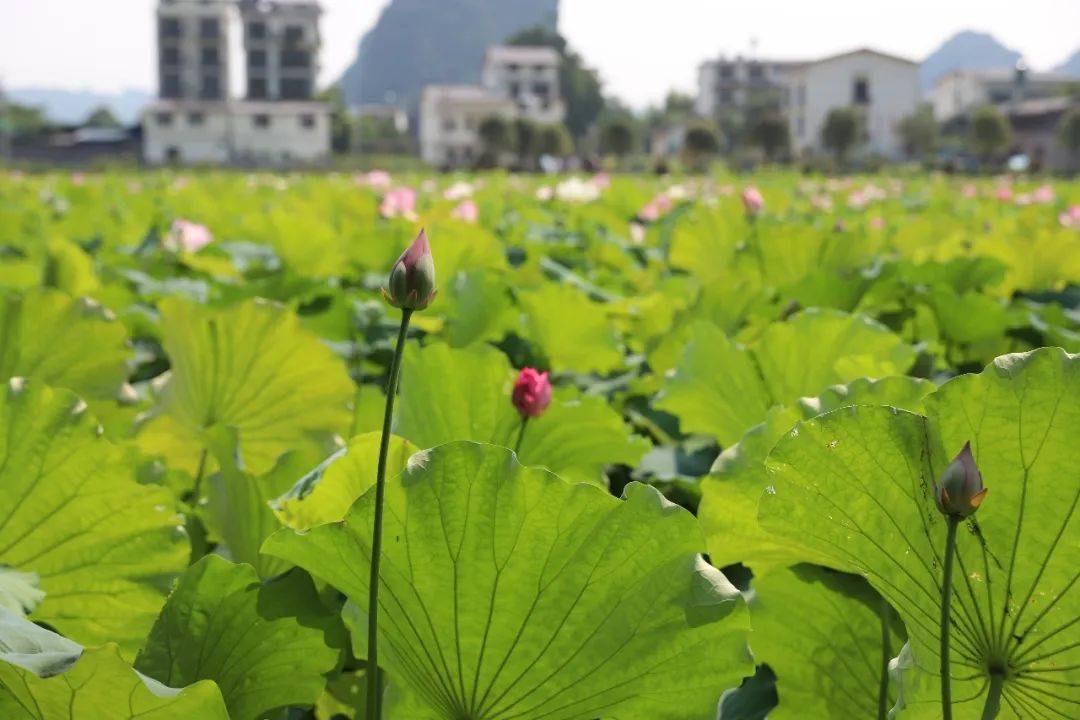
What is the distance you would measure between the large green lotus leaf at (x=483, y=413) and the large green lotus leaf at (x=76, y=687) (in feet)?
1.09

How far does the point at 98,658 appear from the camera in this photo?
37 cm

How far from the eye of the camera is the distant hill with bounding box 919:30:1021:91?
577ft

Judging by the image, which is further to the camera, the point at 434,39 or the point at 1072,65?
the point at 1072,65

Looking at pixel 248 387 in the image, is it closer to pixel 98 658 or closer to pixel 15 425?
pixel 15 425

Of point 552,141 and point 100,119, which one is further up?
point 100,119

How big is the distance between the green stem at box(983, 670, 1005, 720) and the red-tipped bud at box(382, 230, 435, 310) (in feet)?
0.85

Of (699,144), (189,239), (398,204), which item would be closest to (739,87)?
(699,144)

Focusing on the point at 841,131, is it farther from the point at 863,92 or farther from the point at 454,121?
the point at 454,121

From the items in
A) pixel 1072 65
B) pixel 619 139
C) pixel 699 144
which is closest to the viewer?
pixel 699 144

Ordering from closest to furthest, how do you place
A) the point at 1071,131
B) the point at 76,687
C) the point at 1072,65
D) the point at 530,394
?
the point at 76,687 → the point at 530,394 → the point at 1071,131 → the point at 1072,65

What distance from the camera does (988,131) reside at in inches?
1227

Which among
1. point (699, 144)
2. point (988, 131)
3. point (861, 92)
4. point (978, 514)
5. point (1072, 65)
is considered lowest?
point (978, 514)

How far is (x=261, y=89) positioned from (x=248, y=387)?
58876 mm

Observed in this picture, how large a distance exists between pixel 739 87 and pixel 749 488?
62114mm
